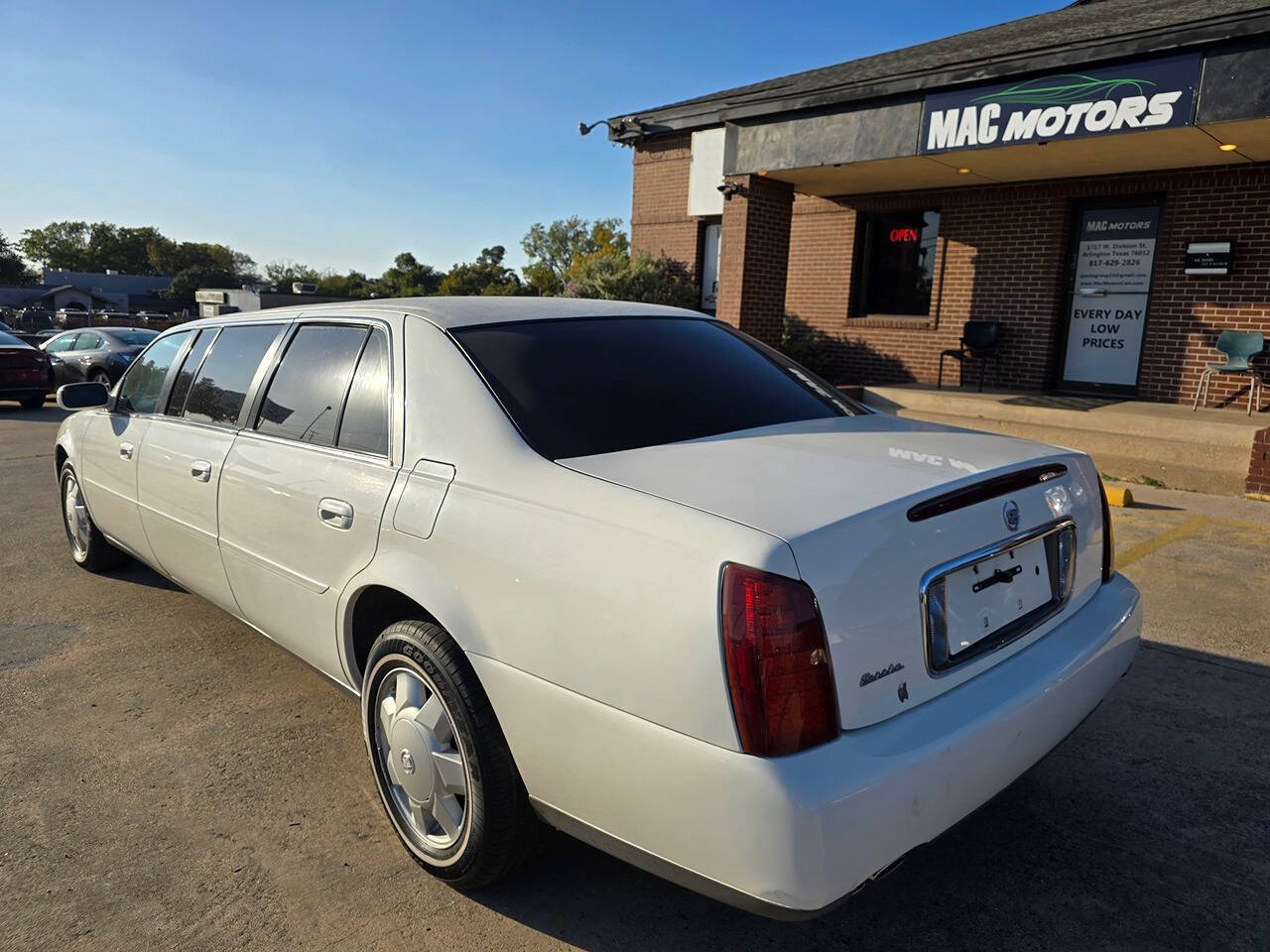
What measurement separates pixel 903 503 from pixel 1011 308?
35.8ft

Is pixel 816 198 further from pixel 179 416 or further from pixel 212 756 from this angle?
pixel 212 756

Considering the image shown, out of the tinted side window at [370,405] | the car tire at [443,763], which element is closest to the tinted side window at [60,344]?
the tinted side window at [370,405]

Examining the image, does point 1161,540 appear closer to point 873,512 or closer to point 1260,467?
point 1260,467

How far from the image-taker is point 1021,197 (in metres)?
11.4

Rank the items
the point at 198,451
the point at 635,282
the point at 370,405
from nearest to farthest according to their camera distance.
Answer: the point at 370,405 → the point at 198,451 → the point at 635,282

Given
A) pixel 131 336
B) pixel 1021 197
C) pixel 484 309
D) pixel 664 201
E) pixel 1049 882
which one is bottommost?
pixel 1049 882

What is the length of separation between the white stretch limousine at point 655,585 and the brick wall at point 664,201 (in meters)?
12.1

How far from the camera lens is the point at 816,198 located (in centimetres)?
1363

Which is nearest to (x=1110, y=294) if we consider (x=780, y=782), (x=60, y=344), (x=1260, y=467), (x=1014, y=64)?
(x=1014, y=64)

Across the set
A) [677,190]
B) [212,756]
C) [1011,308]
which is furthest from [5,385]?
[1011,308]

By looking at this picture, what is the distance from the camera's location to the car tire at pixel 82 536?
5.28m

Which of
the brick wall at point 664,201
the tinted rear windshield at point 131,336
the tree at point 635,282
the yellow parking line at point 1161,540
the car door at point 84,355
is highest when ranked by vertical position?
the brick wall at point 664,201

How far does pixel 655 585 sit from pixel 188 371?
3147mm

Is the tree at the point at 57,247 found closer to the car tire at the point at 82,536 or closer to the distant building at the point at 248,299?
the distant building at the point at 248,299
